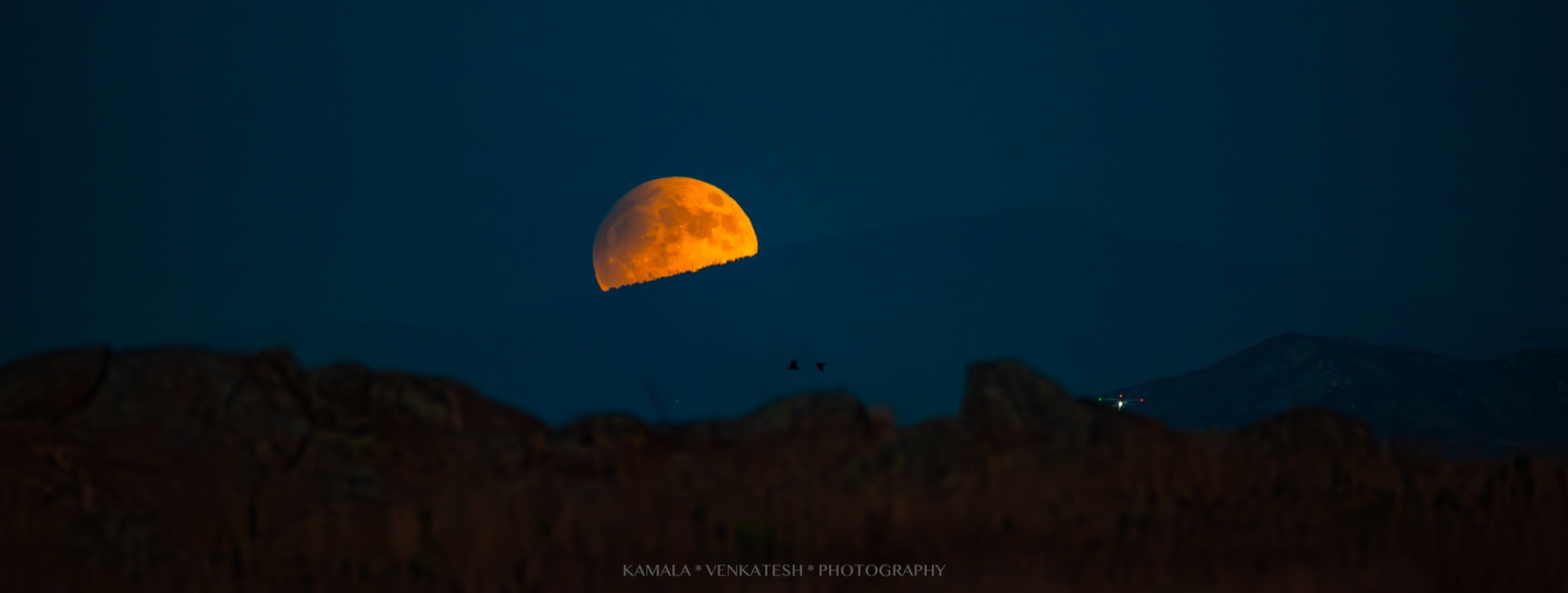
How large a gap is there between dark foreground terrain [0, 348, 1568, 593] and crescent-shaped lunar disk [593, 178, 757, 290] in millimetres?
Result: 42597

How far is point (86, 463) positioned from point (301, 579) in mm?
1231

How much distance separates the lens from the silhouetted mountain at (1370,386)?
85.9 m

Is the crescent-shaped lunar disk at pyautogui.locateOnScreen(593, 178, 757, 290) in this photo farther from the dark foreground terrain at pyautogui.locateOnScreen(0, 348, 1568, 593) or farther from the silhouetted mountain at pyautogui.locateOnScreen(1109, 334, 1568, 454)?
the silhouetted mountain at pyautogui.locateOnScreen(1109, 334, 1568, 454)

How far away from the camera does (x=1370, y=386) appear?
318ft

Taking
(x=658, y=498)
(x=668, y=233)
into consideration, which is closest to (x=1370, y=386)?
(x=668, y=233)

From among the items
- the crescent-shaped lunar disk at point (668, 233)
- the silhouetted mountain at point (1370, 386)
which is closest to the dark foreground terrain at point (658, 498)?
the crescent-shaped lunar disk at point (668, 233)

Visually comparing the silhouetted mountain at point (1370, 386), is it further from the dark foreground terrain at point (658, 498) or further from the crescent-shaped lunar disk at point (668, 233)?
the dark foreground terrain at point (658, 498)

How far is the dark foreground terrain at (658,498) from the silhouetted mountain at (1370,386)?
256ft

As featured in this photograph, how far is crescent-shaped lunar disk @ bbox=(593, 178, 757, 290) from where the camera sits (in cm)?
4903

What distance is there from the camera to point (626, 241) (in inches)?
1962

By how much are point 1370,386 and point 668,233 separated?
74.5m

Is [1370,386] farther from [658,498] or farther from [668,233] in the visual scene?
[658,498]

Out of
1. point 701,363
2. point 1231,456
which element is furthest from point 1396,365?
point 1231,456

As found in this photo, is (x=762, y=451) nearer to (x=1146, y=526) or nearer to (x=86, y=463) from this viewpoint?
(x=1146, y=526)
